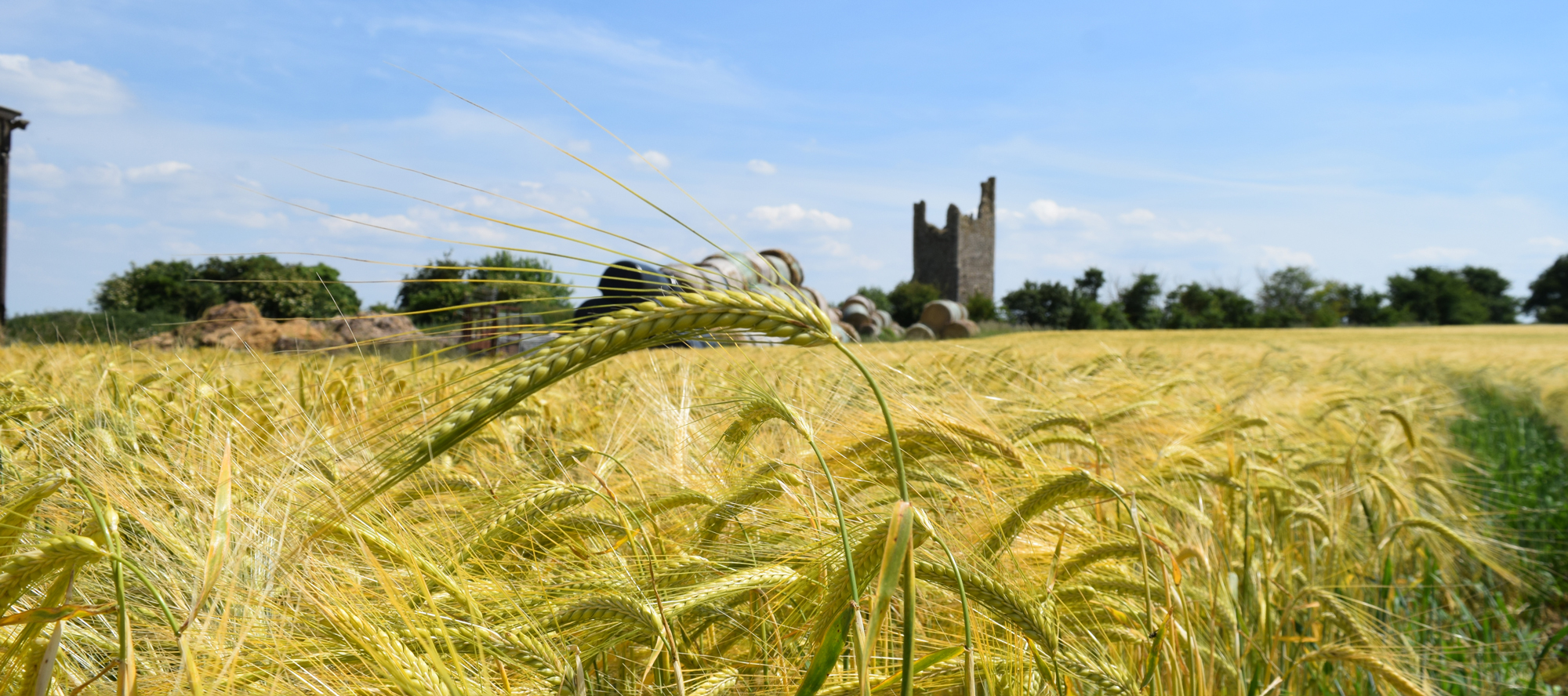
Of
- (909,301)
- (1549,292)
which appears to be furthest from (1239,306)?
(1549,292)

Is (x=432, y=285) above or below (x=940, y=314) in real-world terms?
below

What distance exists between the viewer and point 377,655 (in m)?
0.71

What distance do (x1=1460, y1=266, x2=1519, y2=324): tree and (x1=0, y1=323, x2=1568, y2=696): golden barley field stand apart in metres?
65.0

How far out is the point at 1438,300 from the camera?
43062 millimetres

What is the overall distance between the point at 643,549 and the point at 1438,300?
2178 inches

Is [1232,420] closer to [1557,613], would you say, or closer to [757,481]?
[757,481]

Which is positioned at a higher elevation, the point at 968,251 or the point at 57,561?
the point at 968,251

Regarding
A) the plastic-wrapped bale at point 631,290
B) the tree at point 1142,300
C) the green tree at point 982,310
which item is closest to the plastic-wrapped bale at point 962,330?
the green tree at point 982,310

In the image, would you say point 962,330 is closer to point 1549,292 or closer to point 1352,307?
point 1352,307

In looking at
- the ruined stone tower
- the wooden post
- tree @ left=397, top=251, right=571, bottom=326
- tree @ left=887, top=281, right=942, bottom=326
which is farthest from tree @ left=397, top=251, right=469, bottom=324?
the ruined stone tower

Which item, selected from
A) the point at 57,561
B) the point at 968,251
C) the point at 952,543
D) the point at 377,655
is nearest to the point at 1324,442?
the point at 952,543

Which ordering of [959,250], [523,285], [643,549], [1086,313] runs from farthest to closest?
[959,250] < [1086,313] < [643,549] < [523,285]

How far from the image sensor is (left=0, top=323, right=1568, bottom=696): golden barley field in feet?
2.50

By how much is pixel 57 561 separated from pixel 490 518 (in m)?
0.56
